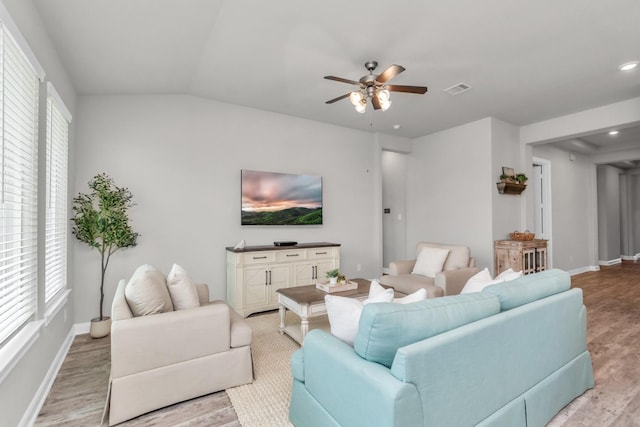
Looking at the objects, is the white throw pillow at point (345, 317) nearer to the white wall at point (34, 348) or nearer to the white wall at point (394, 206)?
the white wall at point (34, 348)

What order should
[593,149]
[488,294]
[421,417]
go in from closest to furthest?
[421,417] → [488,294] → [593,149]

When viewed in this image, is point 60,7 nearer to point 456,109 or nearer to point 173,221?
point 173,221

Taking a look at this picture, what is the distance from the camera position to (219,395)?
2266 mm

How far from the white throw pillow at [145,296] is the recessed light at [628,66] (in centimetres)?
483

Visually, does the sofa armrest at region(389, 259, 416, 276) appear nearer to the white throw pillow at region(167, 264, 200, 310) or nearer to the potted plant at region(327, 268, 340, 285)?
the potted plant at region(327, 268, 340, 285)

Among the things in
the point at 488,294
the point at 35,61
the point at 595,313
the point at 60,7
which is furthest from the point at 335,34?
the point at 595,313

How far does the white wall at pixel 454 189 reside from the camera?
494 centimetres

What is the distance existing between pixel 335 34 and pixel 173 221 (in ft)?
9.34

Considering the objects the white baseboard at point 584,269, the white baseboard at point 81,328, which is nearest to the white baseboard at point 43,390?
the white baseboard at point 81,328

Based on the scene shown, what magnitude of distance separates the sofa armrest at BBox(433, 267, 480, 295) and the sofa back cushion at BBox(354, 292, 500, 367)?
2.22 meters

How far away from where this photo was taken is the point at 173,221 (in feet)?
13.0

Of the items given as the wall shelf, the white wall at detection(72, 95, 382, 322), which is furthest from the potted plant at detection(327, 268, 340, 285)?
the wall shelf

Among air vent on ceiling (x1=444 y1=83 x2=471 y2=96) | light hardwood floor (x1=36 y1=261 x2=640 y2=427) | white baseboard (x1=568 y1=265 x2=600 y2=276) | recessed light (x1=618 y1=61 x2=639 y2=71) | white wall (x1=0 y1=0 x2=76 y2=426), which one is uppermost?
air vent on ceiling (x1=444 y1=83 x2=471 y2=96)

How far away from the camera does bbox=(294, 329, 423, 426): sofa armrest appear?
1206mm
